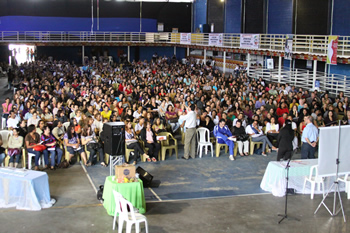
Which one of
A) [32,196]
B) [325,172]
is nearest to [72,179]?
[32,196]

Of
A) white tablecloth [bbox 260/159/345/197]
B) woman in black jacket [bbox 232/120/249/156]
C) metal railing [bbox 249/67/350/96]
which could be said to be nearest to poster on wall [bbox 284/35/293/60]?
metal railing [bbox 249/67/350/96]

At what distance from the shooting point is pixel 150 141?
11.3m

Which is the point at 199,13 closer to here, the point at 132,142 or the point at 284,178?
the point at 132,142

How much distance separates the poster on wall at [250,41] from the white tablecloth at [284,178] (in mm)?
14868

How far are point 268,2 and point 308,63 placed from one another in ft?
21.1

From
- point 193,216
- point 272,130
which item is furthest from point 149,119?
point 193,216

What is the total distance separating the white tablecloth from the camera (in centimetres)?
881

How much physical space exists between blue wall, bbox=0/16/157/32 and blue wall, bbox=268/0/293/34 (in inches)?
512

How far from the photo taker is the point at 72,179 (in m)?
9.74

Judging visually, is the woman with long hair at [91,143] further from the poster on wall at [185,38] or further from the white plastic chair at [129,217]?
the poster on wall at [185,38]

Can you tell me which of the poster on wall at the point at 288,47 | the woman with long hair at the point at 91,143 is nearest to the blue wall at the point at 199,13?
the poster on wall at the point at 288,47

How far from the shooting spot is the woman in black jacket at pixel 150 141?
36.9 ft

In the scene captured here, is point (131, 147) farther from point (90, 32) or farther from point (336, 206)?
point (90, 32)

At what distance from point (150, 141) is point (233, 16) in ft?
73.5
